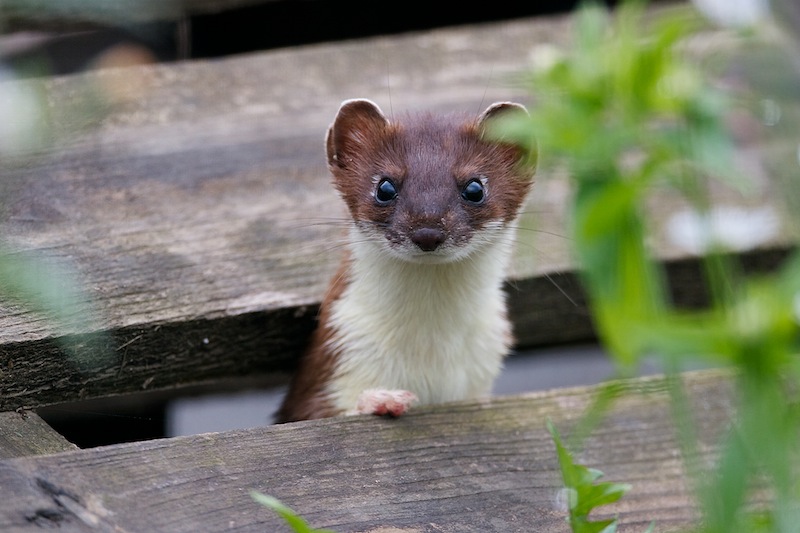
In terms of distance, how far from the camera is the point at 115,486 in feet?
5.88

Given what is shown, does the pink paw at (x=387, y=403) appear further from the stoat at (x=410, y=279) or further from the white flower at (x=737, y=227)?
the white flower at (x=737, y=227)

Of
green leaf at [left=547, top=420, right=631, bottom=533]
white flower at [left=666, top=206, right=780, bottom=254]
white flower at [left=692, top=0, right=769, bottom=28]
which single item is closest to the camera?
green leaf at [left=547, top=420, right=631, bottom=533]

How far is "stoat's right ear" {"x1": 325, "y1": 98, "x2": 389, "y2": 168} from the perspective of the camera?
2.82 m

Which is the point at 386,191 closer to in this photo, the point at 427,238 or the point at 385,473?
the point at 427,238

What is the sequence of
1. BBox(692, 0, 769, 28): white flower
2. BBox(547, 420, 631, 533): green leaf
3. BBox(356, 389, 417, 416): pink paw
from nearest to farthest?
1. BBox(547, 420, 631, 533): green leaf
2. BBox(692, 0, 769, 28): white flower
3. BBox(356, 389, 417, 416): pink paw

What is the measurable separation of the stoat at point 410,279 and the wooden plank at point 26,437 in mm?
864

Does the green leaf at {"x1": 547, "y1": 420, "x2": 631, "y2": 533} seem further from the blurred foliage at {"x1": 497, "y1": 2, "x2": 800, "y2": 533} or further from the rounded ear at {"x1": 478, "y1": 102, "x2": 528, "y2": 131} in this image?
the rounded ear at {"x1": 478, "y1": 102, "x2": 528, "y2": 131}

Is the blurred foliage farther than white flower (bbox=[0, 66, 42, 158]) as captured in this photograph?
No

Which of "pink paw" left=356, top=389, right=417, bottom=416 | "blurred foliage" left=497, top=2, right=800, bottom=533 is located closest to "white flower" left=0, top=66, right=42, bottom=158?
"blurred foliage" left=497, top=2, right=800, bottom=533

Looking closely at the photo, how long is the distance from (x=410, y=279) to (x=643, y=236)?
159cm

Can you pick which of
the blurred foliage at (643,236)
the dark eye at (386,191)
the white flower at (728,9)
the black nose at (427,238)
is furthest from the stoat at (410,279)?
the blurred foliage at (643,236)

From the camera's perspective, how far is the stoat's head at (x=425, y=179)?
8.62 ft

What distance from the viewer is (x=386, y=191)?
2.73 meters

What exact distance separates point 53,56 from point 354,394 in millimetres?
1499
